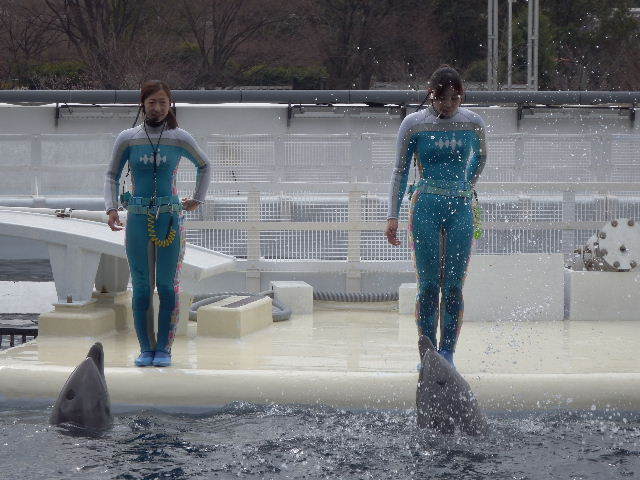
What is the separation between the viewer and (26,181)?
19.1 metres

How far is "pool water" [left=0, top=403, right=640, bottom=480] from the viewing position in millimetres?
5340

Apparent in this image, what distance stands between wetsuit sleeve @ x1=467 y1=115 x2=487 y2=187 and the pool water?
52.5 inches

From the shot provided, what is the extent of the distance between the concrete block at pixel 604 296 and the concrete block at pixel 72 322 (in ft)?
11.8

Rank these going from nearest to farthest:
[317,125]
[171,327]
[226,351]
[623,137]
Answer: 1. [171,327]
2. [226,351]
3. [623,137]
4. [317,125]

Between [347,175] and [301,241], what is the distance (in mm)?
5411

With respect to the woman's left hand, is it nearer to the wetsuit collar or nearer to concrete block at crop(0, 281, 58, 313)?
the wetsuit collar

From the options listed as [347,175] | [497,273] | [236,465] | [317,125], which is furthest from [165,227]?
[317,125]

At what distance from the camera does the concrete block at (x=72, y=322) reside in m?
7.82

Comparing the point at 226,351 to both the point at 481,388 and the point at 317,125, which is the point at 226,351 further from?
the point at 317,125

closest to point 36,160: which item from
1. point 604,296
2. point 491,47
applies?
point 604,296

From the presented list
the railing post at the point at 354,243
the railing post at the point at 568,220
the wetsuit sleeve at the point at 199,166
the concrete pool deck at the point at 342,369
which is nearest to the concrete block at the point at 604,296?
the concrete pool deck at the point at 342,369

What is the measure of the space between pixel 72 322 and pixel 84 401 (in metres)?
1.85

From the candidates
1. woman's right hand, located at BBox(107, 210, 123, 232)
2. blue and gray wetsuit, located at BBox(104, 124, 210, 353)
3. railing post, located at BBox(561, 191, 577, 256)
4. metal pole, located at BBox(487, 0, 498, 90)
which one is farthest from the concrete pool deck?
metal pole, located at BBox(487, 0, 498, 90)

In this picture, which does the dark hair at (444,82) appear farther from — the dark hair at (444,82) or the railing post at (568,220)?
the railing post at (568,220)
